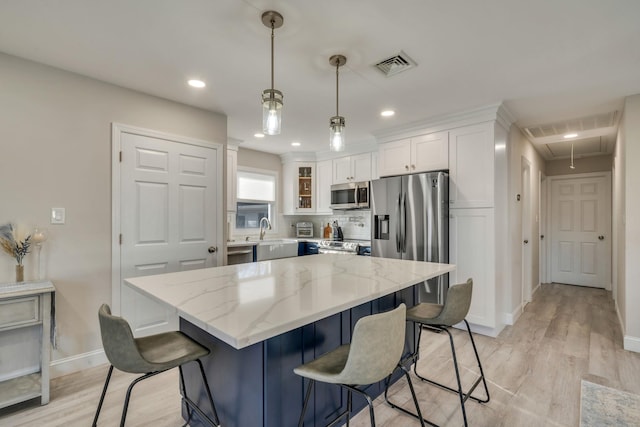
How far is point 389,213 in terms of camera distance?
3752 mm

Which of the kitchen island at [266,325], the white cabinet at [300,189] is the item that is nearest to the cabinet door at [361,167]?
the white cabinet at [300,189]

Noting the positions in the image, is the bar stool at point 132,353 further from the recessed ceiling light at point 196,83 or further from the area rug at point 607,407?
the area rug at point 607,407

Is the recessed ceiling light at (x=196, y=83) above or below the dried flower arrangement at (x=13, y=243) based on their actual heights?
above

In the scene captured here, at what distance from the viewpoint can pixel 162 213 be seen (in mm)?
2938

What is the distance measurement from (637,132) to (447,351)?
8.70 feet

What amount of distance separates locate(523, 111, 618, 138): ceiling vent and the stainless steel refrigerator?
61.6 inches

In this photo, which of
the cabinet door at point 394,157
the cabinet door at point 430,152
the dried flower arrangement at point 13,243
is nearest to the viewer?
the dried flower arrangement at point 13,243

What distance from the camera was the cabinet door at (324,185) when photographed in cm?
522

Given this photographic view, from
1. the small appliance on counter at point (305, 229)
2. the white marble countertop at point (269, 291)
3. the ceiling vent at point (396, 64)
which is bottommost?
the white marble countertop at point (269, 291)

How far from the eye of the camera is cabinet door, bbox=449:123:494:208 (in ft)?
10.6

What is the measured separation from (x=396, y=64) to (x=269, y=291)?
189cm

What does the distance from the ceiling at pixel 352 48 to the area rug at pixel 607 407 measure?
2378 millimetres

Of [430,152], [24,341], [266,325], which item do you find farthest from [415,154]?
[24,341]

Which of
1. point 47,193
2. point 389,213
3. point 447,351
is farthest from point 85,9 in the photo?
point 447,351
